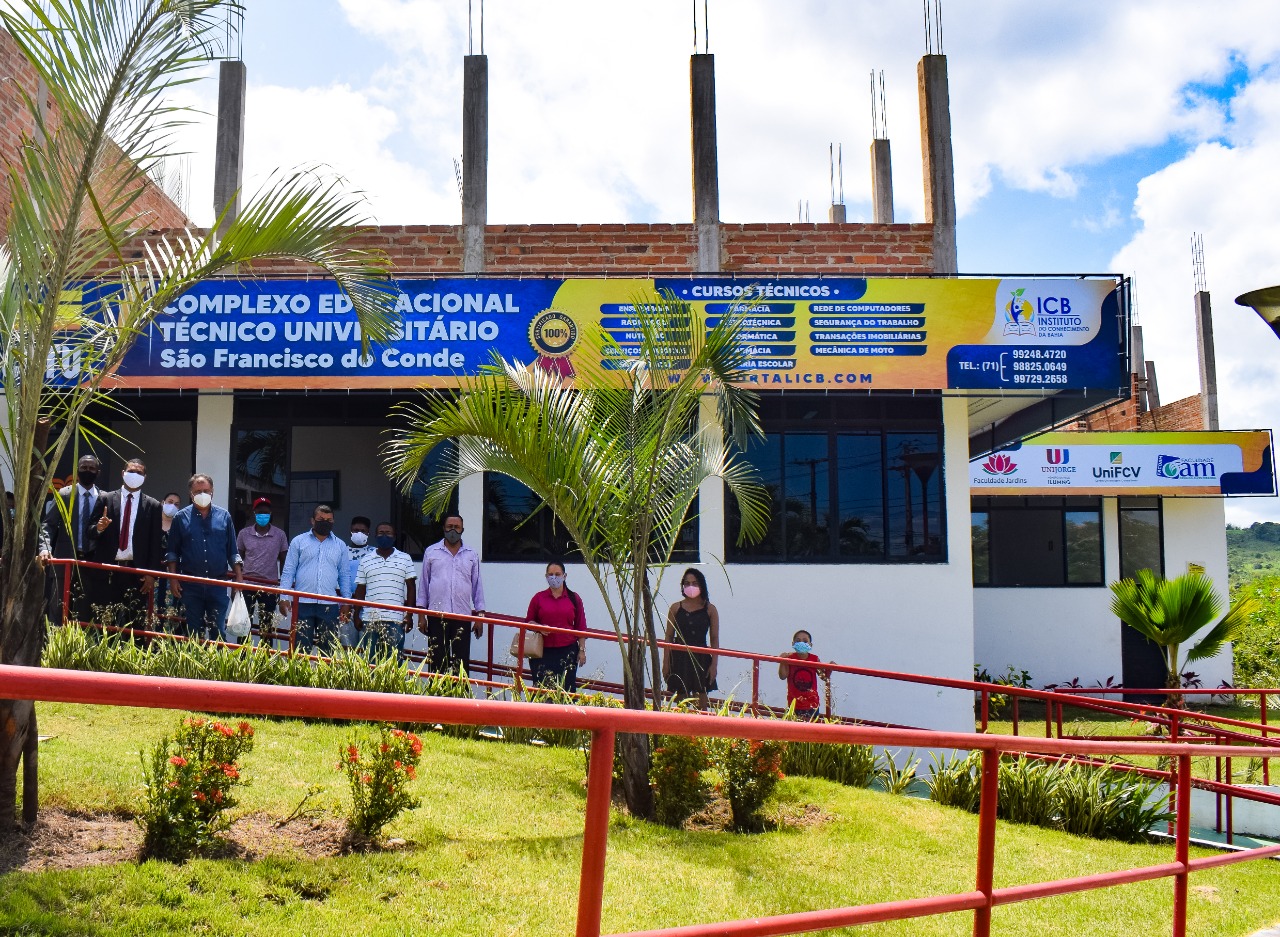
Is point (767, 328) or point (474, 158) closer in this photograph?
point (767, 328)

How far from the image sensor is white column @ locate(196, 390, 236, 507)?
12.7m

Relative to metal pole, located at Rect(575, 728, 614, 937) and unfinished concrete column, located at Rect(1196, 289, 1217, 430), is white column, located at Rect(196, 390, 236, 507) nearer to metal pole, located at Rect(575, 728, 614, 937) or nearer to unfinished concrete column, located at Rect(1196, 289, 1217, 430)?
metal pole, located at Rect(575, 728, 614, 937)

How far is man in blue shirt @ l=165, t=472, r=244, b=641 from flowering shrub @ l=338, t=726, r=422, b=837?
469cm

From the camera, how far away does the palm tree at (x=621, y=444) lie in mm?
6621

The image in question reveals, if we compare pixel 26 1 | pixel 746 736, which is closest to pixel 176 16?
pixel 26 1

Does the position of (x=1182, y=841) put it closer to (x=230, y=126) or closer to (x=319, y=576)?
(x=319, y=576)

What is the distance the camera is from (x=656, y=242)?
42.2 feet

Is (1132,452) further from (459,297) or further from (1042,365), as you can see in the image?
(459,297)

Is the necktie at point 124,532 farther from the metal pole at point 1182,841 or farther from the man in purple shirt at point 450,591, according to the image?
the metal pole at point 1182,841

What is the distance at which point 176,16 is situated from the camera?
453cm

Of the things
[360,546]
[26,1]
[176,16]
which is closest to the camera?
[26,1]

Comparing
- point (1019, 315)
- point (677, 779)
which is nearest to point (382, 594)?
point (677, 779)

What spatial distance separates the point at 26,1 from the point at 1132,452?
2011cm

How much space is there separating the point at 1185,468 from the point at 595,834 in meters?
20.9
